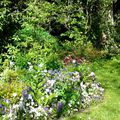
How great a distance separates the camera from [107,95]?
10.7 metres

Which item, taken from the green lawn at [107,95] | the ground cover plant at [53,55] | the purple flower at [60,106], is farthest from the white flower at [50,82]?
the green lawn at [107,95]

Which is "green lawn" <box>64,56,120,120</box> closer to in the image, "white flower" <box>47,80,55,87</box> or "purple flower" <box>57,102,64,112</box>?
"purple flower" <box>57,102,64,112</box>

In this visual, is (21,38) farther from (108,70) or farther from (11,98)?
(11,98)

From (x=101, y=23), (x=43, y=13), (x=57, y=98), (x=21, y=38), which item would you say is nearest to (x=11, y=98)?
(x=57, y=98)

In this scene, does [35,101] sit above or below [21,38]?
below

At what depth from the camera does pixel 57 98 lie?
932cm

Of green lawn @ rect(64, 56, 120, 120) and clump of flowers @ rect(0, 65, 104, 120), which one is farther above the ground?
clump of flowers @ rect(0, 65, 104, 120)

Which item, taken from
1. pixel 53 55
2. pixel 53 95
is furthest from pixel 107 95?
pixel 53 95

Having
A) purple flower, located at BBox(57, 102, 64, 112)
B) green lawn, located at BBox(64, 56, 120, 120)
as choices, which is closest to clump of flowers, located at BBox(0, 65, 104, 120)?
purple flower, located at BBox(57, 102, 64, 112)

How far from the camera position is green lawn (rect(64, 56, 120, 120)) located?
30.3 ft

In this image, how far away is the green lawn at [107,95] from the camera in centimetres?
925

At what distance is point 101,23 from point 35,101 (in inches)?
324

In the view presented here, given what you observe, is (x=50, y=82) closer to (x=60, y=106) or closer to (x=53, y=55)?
(x=60, y=106)

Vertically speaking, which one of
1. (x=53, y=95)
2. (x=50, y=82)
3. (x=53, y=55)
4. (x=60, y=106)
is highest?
(x=53, y=55)
